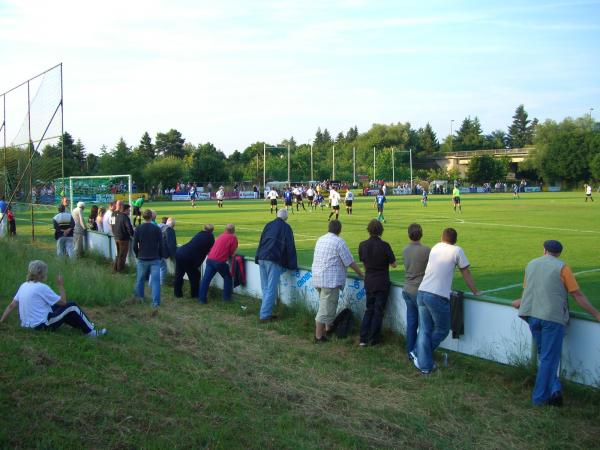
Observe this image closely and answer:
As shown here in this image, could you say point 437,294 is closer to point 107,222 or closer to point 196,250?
point 196,250

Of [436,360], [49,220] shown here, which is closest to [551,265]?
[436,360]

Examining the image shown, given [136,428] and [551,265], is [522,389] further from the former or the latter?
[136,428]

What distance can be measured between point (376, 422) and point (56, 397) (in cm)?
308

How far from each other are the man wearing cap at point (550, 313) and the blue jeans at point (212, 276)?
625cm

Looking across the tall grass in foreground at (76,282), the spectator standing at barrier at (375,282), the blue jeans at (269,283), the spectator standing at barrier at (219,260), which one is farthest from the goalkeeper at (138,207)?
the spectator standing at barrier at (375,282)

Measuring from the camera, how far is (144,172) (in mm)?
69062

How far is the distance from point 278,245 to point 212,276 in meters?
1.95

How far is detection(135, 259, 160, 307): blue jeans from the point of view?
10.9 metres

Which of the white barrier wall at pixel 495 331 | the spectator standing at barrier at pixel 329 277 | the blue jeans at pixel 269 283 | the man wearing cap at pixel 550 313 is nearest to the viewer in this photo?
the man wearing cap at pixel 550 313

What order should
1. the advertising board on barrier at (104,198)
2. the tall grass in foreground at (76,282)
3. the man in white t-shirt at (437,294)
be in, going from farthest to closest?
the advertising board on barrier at (104,198)
the tall grass in foreground at (76,282)
the man in white t-shirt at (437,294)

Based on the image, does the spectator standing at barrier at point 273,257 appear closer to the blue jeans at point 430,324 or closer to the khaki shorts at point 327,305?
the khaki shorts at point 327,305

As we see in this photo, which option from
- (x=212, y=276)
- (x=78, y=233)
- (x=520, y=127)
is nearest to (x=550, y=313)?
(x=212, y=276)

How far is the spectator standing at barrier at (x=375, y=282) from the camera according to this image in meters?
8.12

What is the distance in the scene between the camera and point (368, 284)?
27.0 feet
